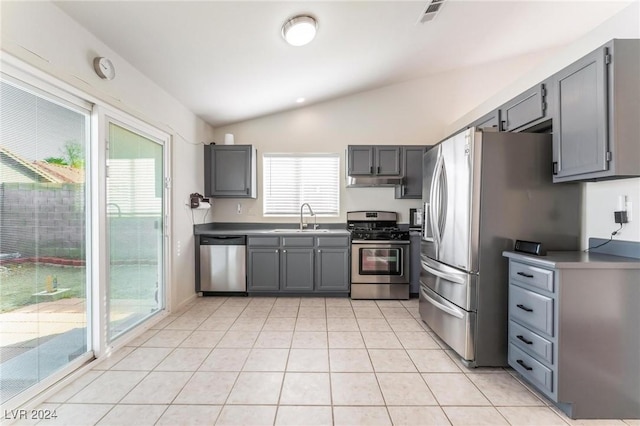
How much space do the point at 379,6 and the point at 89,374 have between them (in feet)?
12.0

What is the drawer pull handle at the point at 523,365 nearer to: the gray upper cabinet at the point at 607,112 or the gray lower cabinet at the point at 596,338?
the gray lower cabinet at the point at 596,338

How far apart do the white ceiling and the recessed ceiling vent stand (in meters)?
0.06

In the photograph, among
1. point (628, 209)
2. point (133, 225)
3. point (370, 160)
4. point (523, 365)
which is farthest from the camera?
point (370, 160)

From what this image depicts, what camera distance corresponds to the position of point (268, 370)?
210 cm

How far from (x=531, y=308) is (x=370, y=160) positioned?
2.71m

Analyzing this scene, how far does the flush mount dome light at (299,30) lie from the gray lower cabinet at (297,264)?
232 cm

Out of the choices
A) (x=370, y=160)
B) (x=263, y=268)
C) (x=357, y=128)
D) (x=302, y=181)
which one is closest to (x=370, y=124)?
(x=357, y=128)

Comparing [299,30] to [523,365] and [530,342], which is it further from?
[523,365]

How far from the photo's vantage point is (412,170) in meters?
4.08

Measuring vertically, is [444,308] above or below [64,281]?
below

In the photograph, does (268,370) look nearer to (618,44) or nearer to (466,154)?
(466,154)

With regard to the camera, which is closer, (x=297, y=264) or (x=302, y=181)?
(x=297, y=264)

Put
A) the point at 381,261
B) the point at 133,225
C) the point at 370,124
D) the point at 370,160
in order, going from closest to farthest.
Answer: the point at 133,225
the point at 381,261
the point at 370,160
the point at 370,124

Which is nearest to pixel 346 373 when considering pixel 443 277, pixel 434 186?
pixel 443 277
